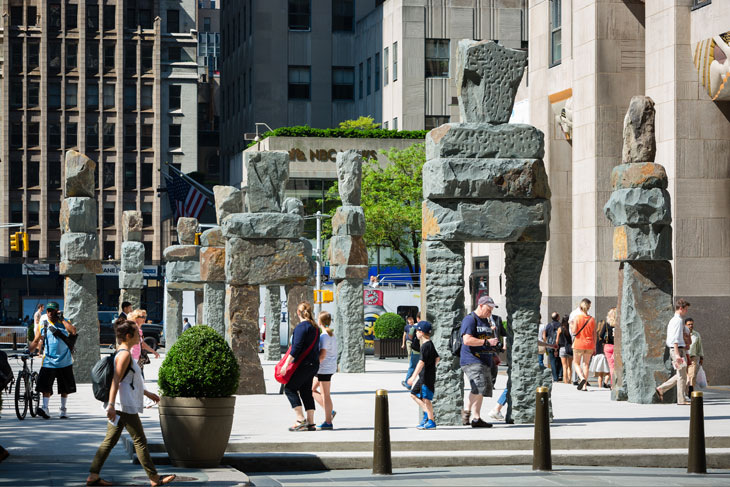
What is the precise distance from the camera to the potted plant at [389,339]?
4550cm

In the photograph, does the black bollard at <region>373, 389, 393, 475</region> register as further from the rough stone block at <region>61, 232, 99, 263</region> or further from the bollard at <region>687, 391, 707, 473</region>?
the rough stone block at <region>61, 232, 99, 263</region>

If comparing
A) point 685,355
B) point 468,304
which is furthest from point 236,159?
point 685,355

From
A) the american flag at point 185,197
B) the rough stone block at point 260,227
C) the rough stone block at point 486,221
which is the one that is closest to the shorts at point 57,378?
the rough stone block at point 260,227

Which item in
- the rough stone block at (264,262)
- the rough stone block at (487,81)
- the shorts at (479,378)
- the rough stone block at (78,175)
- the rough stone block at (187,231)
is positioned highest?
the rough stone block at (487,81)

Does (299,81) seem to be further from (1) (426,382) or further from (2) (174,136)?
(1) (426,382)

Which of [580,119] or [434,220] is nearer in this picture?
[434,220]

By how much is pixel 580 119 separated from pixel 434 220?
17.0 metres

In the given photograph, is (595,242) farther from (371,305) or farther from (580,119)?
(371,305)

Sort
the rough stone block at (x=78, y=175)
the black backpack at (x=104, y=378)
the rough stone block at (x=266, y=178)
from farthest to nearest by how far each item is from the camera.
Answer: the rough stone block at (x=78, y=175) → the rough stone block at (x=266, y=178) → the black backpack at (x=104, y=378)

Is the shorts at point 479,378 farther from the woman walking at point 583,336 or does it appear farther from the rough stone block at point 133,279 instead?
the rough stone block at point 133,279

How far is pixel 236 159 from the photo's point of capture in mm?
91688

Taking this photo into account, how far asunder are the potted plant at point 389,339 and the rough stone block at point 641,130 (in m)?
23.1

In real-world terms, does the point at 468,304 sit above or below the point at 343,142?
below

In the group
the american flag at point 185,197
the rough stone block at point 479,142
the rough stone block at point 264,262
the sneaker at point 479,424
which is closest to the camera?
the sneaker at point 479,424
